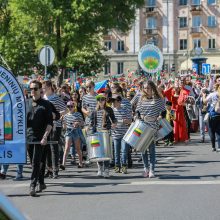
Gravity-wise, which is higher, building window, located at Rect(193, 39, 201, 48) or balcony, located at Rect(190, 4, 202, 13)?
balcony, located at Rect(190, 4, 202, 13)

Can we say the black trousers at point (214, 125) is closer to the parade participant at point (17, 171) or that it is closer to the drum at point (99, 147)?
the drum at point (99, 147)

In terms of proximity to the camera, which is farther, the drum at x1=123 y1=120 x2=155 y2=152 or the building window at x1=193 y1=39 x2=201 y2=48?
the building window at x1=193 y1=39 x2=201 y2=48

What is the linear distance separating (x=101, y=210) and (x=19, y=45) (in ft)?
144

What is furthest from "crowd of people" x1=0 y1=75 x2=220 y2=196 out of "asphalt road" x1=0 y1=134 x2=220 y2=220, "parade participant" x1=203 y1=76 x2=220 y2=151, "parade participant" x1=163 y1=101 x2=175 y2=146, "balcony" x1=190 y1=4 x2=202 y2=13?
"balcony" x1=190 y1=4 x2=202 y2=13

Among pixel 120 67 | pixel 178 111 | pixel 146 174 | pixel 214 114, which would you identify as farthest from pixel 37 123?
pixel 120 67

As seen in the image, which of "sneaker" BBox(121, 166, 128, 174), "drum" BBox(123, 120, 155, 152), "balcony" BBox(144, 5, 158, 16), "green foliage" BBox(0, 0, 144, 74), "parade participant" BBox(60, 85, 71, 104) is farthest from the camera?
"balcony" BBox(144, 5, 158, 16)

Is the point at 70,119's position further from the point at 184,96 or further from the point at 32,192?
the point at 184,96

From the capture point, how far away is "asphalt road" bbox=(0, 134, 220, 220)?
901cm

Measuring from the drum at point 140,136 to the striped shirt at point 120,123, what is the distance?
2.42 feet

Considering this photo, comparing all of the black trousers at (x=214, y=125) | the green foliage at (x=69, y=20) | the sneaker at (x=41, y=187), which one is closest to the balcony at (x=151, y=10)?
the green foliage at (x=69, y=20)

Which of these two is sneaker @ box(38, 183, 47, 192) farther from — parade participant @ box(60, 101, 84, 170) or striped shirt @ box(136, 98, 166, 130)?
parade participant @ box(60, 101, 84, 170)

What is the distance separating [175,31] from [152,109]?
7545cm

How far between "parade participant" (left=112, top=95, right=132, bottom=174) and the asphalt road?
0.85 ft

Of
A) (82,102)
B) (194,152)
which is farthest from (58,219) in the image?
(194,152)
